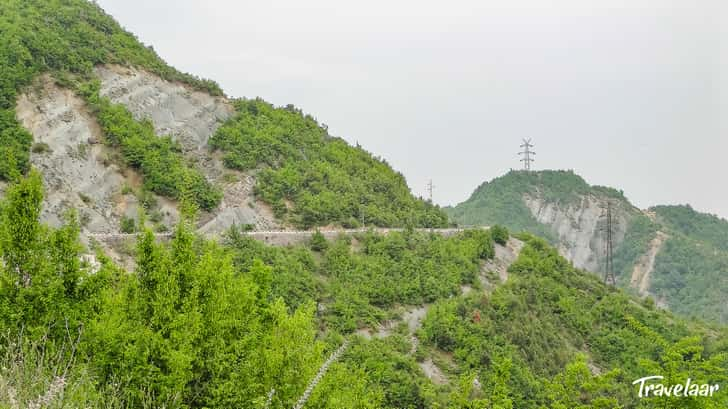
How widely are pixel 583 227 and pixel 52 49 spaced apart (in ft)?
278

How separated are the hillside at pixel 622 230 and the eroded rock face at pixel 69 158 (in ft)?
192

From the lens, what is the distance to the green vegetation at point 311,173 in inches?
1347

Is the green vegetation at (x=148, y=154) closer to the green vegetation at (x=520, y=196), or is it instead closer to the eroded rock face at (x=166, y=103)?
the eroded rock face at (x=166, y=103)

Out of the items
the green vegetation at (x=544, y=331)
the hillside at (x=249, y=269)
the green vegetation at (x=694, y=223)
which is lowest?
the green vegetation at (x=544, y=331)

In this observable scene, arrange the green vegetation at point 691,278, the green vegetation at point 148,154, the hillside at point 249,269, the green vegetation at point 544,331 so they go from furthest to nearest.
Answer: the green vegetation at point 691,278 → the green vegetation at point 148,154 → the green vegetation at point 544,331 → the hillside at point 249,269

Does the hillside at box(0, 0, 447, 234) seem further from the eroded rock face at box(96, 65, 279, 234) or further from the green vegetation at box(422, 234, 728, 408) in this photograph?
the green vegetation at box(422, 234, 728, 408)

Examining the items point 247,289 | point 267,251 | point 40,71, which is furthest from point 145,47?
point 247,289

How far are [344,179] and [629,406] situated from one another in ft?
65.6

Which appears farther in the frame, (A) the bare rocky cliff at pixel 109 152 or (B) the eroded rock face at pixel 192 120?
(B) the eroded rock face at pixel 192 120

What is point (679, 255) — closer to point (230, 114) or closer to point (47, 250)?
point (230, 114)

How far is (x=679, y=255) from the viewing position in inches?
3253

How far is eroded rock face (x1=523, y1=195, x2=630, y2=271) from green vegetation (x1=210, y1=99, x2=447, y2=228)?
6095 cm

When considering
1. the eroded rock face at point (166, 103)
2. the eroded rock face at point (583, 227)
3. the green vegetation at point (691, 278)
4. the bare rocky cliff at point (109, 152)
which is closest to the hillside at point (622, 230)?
the eroded rock face at point (583, 227)

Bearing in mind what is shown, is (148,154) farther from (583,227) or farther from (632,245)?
(583,227)
